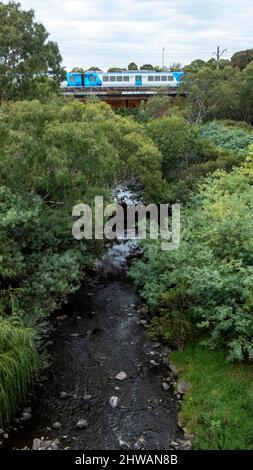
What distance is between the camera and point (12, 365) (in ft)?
29.5

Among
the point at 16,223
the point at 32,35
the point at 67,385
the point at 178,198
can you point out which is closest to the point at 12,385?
the point at 67,385

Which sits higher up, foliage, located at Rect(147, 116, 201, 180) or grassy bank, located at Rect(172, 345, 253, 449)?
foliage, located at Rect(147, 116, 201, 180)

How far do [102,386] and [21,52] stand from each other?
17588mm

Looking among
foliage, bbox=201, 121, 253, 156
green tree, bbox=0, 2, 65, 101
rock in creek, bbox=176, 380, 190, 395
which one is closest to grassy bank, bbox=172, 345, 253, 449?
rock in creek, bbox=176, 380, 190, 395

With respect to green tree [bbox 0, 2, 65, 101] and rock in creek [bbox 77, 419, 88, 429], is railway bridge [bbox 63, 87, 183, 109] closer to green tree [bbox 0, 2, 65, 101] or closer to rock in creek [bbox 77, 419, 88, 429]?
green tree [bbox 0, 2, 65, 101]

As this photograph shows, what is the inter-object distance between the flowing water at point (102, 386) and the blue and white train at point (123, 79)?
39.1m

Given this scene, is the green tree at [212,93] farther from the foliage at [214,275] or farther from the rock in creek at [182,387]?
the rock in creek at [182,387]

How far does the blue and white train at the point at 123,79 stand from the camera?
48.5 metres

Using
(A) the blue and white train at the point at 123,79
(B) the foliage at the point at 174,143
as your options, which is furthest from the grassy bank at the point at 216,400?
(A) the blue and white train at the point at 123,79

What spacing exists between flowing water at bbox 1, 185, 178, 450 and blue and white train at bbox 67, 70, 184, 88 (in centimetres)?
3908

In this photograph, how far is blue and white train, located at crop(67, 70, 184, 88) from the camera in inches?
1908

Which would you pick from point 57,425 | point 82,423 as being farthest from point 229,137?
point 57,425

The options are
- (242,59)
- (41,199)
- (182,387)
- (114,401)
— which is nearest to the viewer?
(114,401)

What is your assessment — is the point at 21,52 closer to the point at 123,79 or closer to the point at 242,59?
the point at 123,79
